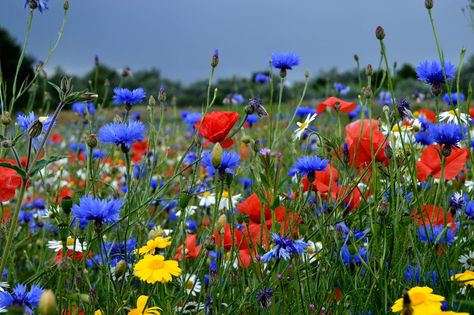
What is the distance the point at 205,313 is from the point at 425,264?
439 millimetres

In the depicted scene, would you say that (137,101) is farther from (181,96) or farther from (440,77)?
(181,96)

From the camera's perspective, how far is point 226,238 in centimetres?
151

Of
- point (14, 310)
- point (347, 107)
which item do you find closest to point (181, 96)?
point (347, 107)

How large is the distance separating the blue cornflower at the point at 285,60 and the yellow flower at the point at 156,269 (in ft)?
2.79

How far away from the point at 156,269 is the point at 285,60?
89 centimetres

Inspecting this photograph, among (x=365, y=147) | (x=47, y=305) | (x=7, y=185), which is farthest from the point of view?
(x=365, y=147)

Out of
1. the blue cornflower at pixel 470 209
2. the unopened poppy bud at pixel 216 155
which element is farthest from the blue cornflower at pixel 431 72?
the unopened poppy bud at pixel 216 155

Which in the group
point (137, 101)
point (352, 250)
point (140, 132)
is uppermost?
point (137, 101)

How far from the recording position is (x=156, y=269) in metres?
1.11

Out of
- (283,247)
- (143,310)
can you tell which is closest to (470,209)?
(283,247)

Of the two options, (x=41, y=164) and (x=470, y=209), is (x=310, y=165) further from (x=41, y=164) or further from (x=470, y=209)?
(x=41, y=164)

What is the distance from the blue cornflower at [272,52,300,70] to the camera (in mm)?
1821

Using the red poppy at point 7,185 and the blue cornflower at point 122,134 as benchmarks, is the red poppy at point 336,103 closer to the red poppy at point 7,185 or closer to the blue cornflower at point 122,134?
the blue cornflower at point 122,134

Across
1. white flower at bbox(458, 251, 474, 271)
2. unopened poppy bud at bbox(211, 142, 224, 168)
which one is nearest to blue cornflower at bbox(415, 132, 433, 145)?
white flower at bbox(458, 251, 474, 271)
